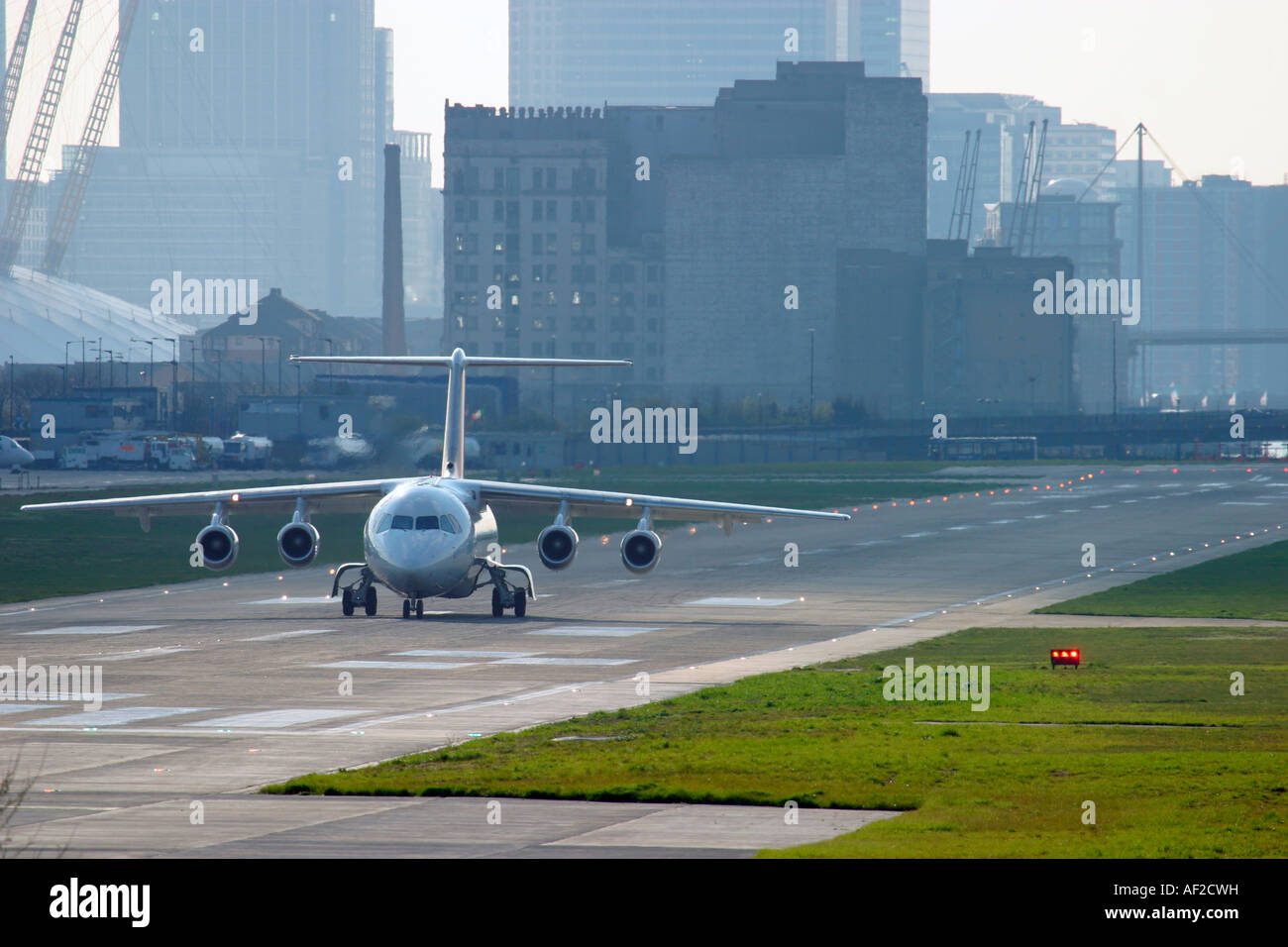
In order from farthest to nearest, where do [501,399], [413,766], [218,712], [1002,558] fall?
[501,399], [1002,558], [218,712], [413,766]

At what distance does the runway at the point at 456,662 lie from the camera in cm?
2011

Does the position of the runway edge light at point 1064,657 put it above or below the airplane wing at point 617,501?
below

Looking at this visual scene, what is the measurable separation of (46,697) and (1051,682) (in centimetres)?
1955

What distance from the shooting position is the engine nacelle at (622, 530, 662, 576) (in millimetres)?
48625

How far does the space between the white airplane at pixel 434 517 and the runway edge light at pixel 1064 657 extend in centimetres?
1184

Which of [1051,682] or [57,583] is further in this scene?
[57,583]

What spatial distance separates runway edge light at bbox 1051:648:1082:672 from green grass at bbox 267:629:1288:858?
26 cm

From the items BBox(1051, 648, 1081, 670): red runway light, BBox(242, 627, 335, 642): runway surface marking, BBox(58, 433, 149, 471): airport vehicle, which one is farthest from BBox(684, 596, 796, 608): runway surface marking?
BBox(58, 433, 149, 471): airport vehicle

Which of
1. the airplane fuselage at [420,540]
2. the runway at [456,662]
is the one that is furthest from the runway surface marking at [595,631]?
the airplane fuselage at [420,540]

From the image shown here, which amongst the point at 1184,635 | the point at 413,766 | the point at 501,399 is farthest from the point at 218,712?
the point at 501,399

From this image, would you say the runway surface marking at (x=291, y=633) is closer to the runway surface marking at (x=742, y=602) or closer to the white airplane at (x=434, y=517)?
the white airplane at (x=434, y=517)

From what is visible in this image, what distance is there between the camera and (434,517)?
46.4 m

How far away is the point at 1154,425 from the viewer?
7574 inches
